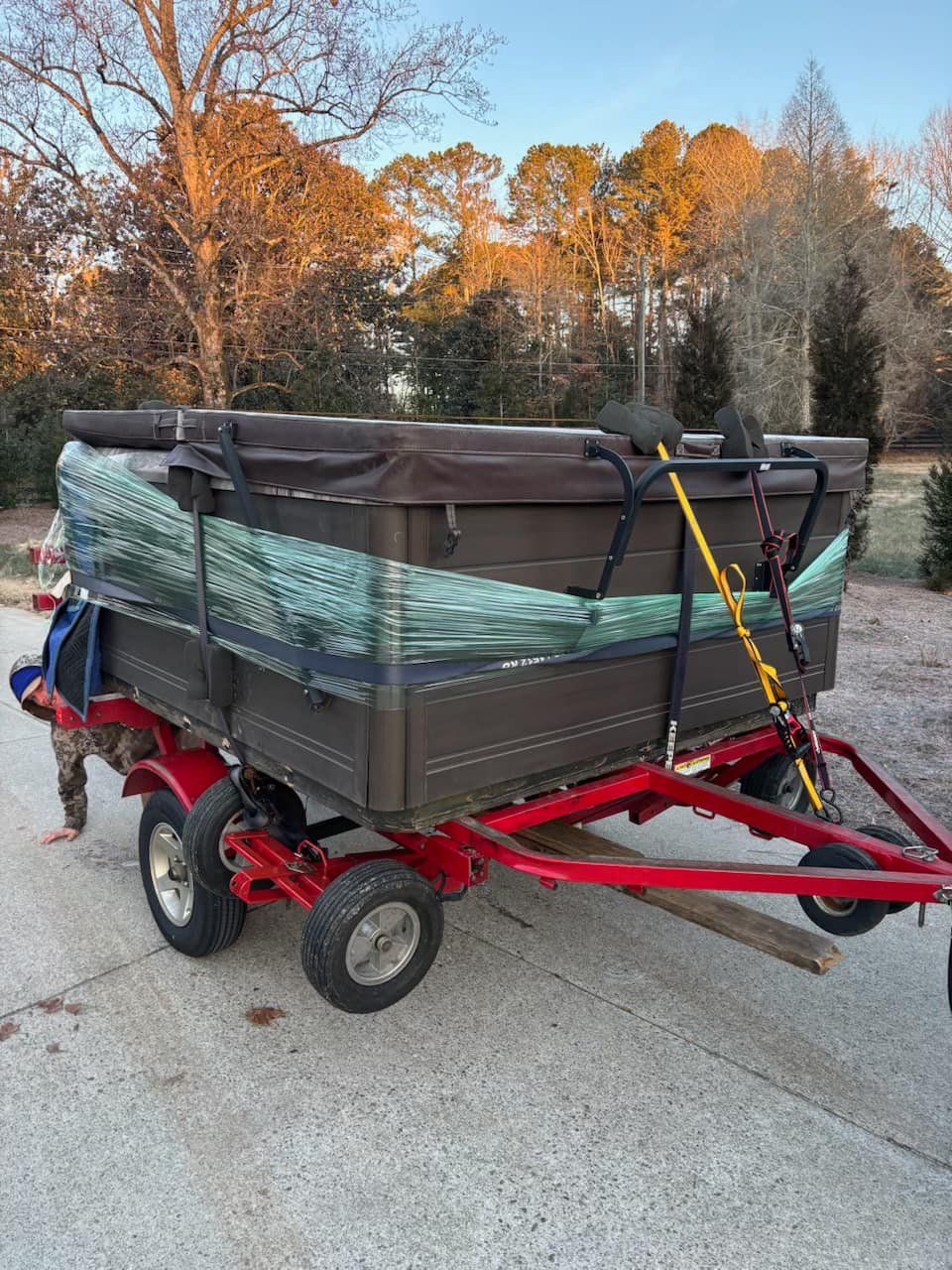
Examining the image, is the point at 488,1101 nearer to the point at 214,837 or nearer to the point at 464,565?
the point at 214,837

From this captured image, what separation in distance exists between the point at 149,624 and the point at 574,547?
169 centimetres

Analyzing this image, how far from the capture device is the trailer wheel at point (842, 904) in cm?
261

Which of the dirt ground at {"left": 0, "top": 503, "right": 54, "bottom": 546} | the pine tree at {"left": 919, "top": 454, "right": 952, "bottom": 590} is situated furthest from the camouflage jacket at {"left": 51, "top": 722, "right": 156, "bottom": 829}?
the dirt ground at {"left": 0, "top": 503, "right": 54, "bottom": 546}

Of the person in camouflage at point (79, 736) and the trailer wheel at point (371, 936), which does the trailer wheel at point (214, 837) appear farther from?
the person in camouflage at point (79, 736)

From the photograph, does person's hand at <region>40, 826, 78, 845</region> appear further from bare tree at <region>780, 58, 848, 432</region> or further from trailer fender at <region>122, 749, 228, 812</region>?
bare tree at <region>780, 58, 848, 432</region>

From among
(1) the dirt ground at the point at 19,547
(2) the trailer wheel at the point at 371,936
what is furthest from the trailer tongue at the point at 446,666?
(1) the dirt ground at the point at 19,547

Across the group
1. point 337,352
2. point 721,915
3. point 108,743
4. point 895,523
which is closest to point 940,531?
point 895,523

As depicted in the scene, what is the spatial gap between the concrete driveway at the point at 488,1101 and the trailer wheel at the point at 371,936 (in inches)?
15.1

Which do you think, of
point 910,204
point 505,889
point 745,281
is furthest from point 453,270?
point 505,889

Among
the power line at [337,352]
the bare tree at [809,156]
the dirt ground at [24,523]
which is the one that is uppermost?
the bare tree at [809,156]

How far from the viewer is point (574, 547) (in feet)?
8.92

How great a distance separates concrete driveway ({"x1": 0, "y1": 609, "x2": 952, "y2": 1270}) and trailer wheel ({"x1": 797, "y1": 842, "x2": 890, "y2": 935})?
0.45 metres

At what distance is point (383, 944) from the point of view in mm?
2680

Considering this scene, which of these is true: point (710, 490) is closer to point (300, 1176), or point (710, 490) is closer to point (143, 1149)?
point (300, 1176)
